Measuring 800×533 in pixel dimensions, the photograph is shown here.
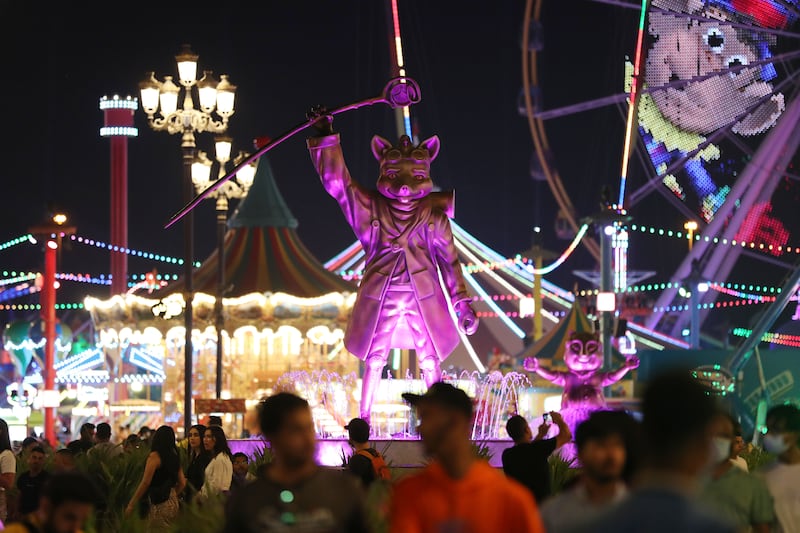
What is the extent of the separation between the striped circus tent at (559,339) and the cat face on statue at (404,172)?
21199mm

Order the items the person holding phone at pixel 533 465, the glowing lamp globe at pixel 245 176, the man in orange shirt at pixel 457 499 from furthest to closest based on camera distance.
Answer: the glowing lamp globe at pixel 245 176, the person holding phone at pixel 533 465, the man in orange shirt at pixel 457 499

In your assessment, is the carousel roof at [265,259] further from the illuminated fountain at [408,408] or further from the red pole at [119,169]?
the red pole at [119,169]

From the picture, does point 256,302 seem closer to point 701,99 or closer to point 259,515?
point 701,99

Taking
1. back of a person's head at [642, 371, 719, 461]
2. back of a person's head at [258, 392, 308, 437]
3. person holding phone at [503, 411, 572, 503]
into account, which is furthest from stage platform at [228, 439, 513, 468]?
back of a person's head at [642, 371, 719, 461]

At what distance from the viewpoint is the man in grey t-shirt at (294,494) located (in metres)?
4.77

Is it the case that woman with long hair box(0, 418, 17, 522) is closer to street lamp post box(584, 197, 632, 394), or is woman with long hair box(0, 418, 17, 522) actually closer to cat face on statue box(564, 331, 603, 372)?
cat face on statue box(564, 331, 603, 372)

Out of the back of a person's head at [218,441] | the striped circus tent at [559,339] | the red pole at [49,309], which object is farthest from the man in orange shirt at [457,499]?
the striped circus tent at [559,339]

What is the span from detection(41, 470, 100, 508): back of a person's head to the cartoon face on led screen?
2434 centimetres

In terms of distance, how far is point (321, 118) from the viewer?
47.1 feet

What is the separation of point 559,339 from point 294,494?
3221cm

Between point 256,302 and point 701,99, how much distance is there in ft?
31.5

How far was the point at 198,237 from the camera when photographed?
68312 mm

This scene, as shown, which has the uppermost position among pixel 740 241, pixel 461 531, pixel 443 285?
pixel 740 241

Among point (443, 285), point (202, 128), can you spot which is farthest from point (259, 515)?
point (202, 128)
